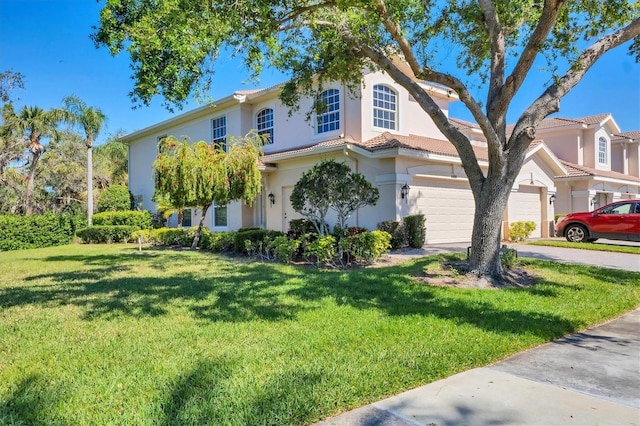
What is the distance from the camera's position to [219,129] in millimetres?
21422

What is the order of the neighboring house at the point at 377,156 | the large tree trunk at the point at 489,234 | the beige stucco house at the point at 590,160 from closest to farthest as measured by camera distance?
the large tree trunk at the point at 489,234, the neighboring house at the point at 377,156, the beige stucco house at the point at 590,160

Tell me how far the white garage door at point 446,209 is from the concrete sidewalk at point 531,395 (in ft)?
34.8

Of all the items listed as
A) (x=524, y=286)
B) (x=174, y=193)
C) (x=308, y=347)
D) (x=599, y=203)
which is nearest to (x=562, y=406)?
(x=308, y=347)

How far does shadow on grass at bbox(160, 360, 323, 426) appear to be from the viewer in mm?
3174

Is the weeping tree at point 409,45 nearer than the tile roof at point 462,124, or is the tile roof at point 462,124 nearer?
the weeping tree at point 409,45

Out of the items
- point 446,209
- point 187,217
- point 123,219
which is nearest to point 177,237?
point 187,217

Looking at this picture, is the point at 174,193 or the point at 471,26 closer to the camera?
the point at 471,26

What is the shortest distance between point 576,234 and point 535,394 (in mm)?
15685

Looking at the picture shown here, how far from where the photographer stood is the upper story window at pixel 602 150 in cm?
2469

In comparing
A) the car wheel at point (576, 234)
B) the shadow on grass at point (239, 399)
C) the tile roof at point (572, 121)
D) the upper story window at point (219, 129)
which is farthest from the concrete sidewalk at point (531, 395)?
the tile roof at point (572, 121)

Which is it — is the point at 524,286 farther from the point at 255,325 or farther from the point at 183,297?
the point at 183,297

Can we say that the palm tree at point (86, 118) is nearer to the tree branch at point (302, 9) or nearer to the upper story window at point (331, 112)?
the upper story window at point (331, 112)

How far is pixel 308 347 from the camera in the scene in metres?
4.67

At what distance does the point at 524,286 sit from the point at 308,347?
18.0ft
